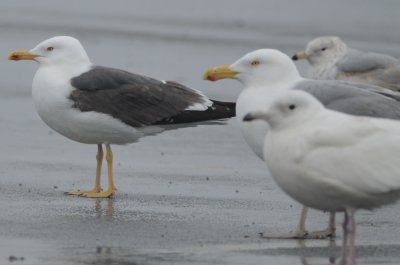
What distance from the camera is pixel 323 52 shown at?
11867 mm

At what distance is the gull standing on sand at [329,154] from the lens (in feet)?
22.3

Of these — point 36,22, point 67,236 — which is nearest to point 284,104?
point 67,236

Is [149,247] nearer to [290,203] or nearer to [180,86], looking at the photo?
[290,203]

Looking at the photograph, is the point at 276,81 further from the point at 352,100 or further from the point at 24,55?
the point at 24,55

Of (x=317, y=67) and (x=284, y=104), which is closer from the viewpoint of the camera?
(x=284, y=104)

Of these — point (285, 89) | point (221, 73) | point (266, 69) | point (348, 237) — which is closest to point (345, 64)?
point (221, 73)

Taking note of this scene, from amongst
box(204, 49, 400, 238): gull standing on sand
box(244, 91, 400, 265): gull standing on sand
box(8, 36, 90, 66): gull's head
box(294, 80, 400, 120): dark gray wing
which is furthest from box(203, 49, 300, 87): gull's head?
box(8, 36, 90, 66): gull's head

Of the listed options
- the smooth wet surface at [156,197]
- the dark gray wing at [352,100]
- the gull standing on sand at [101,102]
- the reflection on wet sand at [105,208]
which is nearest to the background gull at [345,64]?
the smooth wet surface at [156,197]

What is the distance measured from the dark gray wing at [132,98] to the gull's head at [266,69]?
1.52 metres

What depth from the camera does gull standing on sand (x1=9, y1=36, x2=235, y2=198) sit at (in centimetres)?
995

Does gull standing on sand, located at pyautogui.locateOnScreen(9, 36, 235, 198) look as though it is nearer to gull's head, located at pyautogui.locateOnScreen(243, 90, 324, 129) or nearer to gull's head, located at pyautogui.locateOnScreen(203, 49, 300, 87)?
gull's head, located at pyautogui.locateOnScreen(203, 49, 300, 87)

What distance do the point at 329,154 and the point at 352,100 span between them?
1.58m

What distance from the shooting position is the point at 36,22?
77.2 ft

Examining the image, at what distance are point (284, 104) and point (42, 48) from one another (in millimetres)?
3996
